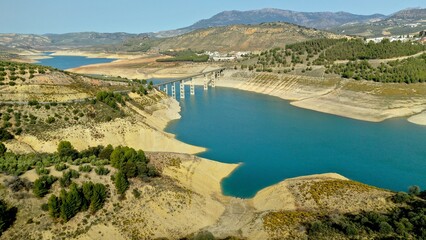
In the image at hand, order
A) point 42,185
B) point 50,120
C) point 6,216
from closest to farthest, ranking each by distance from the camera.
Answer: point 6,216 → point 42,185 → point 50,120

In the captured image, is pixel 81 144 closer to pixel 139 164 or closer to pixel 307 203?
pixel 139 164

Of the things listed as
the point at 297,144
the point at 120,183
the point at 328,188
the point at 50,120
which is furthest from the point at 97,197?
the point at 297,144

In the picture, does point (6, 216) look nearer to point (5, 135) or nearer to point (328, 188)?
point (5, 135)

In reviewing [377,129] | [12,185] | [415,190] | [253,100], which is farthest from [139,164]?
[253,100]

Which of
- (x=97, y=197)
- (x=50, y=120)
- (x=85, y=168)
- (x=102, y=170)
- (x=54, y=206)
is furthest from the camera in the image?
(x=50, y=120)

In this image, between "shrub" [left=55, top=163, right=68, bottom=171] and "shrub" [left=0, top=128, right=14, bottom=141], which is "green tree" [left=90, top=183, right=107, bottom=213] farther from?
"shrub" [left=0, top=128, right=14, bottom=141]

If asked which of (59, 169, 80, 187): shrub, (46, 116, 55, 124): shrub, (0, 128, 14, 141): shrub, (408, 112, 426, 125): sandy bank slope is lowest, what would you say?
(408, 112, 426, 125): sandy bank slope

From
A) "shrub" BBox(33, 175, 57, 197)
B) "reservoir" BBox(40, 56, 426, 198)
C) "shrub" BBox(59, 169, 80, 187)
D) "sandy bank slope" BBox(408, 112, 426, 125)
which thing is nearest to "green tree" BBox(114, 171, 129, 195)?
"shrub" BBox(59, 169, 80, 187)

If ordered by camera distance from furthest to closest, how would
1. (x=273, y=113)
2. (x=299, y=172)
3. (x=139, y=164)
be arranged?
(x=273, y=113) < (x=299, y=172) < (x=139, y=164)

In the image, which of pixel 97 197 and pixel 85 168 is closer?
pixel 97 197
